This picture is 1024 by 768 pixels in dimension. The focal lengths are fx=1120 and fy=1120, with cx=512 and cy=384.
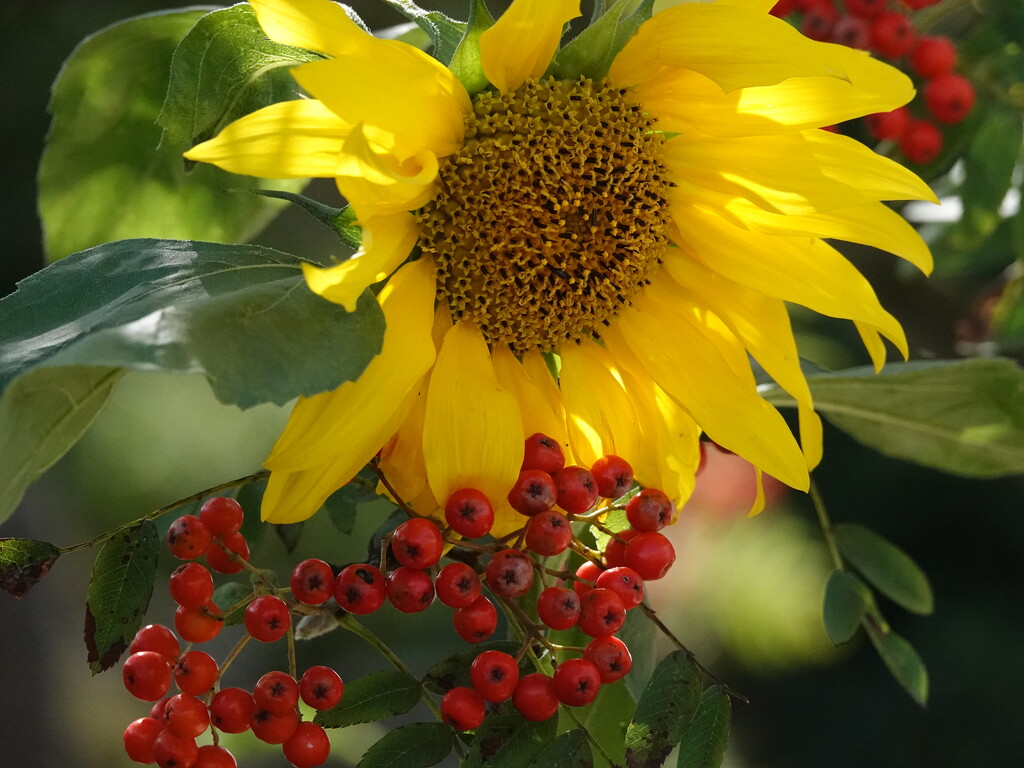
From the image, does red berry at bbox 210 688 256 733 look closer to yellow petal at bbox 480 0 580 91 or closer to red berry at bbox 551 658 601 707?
red berry at bbox 551 658 601 707

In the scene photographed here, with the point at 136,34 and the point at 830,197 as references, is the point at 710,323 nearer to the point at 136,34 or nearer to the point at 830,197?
the point at 830,197

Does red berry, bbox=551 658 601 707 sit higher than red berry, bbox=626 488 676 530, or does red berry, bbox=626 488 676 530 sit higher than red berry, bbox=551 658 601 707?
red berry, bbox=626 488 676 530

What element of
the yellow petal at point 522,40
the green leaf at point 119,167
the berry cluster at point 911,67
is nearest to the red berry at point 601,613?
the yellow petal at point 522,40

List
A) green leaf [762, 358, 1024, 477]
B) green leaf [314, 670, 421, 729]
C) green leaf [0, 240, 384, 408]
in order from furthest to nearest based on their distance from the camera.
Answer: green leaf [762, 358, 1024, 477], green leaf [314, 670, 421, 729], green leaf [0, 240, 384, 408]

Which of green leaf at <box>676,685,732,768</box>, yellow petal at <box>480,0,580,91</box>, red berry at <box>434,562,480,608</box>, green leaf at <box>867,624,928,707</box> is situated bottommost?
green leaf at <box>867,624,928,707</box>

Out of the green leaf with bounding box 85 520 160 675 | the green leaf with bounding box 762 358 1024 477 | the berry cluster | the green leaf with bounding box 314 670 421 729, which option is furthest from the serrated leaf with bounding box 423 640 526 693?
the berry cluster

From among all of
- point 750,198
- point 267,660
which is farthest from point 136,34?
point 267,660
